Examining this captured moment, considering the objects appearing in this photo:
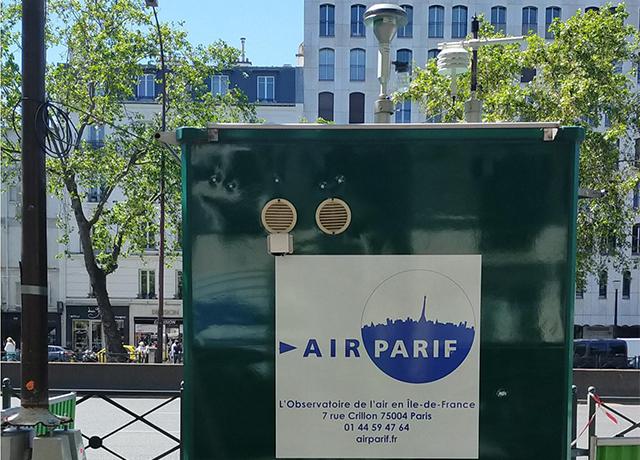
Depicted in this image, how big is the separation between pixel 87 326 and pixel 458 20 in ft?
104

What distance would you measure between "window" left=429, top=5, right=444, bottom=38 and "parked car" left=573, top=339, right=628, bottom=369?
23.4 meters

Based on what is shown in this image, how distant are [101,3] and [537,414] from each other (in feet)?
68.3

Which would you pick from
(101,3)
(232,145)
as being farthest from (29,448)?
(101,3)

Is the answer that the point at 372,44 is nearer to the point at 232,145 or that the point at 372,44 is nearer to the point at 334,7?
the point at 334,7

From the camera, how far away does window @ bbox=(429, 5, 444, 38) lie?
41906mm

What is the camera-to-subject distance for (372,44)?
138 ft

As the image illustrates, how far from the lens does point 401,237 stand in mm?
2742

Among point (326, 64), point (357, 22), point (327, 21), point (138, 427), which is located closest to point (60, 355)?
point (138, 427)

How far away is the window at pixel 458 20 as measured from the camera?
41594mm

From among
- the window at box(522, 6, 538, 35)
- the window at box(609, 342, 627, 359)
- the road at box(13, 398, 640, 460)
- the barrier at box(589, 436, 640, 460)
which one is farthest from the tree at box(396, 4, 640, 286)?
the window at box(522, 6, 538, 35)

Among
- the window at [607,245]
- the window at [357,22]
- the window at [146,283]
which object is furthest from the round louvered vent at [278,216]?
the window at [357,22]

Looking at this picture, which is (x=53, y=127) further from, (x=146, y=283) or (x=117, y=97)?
(x=146, y=283)

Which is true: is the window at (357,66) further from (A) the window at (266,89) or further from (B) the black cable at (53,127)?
(B) the black cable at (53,127)

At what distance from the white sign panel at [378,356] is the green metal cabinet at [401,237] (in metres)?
0.05
